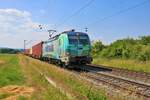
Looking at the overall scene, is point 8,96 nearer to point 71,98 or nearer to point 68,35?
point 71,98

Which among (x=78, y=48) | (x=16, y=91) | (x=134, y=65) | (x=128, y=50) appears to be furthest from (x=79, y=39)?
(x=128, y=50)

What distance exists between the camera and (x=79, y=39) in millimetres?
28234

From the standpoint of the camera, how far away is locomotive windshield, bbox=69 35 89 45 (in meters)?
27.9

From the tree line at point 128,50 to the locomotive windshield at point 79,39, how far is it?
12.7 metres

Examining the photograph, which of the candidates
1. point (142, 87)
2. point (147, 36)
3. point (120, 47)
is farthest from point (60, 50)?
point (147, 36)

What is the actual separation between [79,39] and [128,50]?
21278 millimetres

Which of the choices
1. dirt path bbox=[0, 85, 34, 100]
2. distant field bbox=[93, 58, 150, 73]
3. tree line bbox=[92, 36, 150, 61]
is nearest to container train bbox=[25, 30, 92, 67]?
distant field bbox=[93, 58, 150, 73]

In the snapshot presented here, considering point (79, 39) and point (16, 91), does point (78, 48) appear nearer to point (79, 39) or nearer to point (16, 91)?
point (79, 39)

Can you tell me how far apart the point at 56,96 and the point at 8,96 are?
13.4 ft

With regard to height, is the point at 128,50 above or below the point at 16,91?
above

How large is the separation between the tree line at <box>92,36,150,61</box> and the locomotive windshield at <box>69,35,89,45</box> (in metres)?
12.7

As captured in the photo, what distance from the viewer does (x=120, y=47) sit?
5156 centimetres

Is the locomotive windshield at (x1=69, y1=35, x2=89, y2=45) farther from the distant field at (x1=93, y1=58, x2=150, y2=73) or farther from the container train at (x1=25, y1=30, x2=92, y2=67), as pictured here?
the distant field at (x1=93, y1=58, x2=150, y2=73)

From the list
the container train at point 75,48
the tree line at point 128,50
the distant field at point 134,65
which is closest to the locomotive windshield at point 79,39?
the container train at point 75,48
